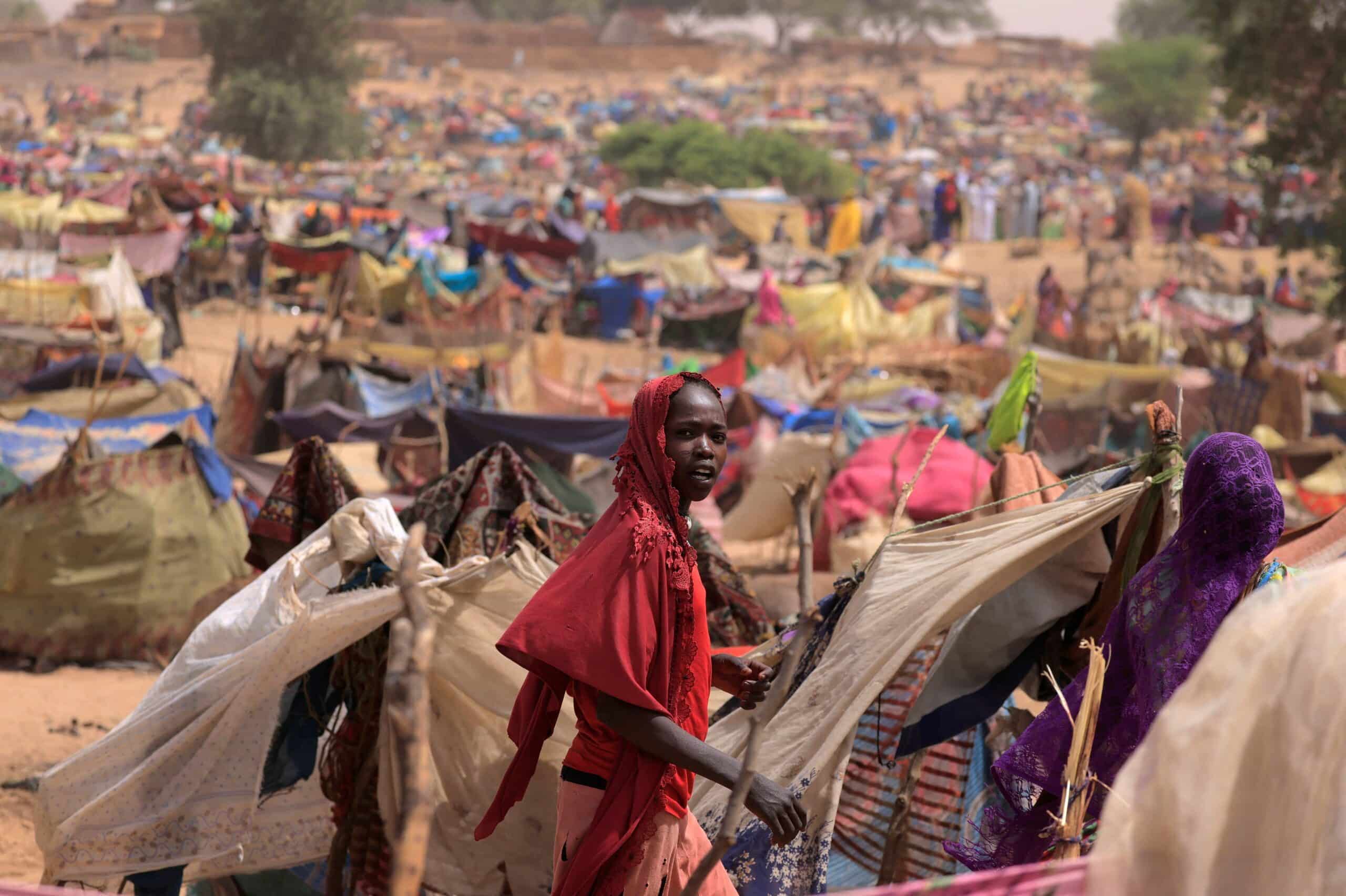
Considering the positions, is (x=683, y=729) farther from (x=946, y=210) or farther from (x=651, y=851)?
(x=946, y=210)

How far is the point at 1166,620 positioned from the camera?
257 centimetres

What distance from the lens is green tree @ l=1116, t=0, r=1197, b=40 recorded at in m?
74.6

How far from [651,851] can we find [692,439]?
25.7 inches

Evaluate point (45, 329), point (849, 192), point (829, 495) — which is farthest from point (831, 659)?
point (849, 192)

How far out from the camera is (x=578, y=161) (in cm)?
4538

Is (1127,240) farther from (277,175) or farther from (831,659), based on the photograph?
(831,659)

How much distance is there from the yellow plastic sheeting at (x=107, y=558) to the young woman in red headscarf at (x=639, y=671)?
5659 mm

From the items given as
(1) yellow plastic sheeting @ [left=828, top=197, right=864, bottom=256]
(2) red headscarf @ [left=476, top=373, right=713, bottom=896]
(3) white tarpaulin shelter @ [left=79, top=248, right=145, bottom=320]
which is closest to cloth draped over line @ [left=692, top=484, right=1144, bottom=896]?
(2) red headscarf @ [left=476, top=373, right=713, bottom=896]

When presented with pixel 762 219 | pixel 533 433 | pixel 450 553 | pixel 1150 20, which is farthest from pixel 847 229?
pixel 1150 20

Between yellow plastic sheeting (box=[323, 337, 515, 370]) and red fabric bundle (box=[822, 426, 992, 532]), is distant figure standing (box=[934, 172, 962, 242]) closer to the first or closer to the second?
yellow plastic sheeting (box=[323, 337, 515, 370])

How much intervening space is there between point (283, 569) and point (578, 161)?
141 feet

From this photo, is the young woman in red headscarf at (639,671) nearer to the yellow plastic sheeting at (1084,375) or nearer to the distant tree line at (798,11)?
the yellow plastic sheeting at (1084,375)

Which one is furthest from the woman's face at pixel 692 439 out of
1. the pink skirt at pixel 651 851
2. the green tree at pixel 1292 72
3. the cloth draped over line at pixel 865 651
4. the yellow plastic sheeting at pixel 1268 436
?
the green tree at pixel 1292 72

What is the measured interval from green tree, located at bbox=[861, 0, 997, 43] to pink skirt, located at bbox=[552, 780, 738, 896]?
76027 mm
